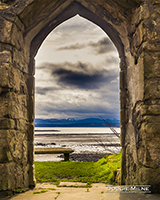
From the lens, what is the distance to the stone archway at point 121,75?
2461 mm

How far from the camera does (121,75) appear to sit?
10.7ft

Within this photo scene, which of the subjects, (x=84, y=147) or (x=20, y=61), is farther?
(x=84, y=147)

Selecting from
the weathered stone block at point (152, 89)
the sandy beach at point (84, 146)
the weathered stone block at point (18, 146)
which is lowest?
the sandy beach at point (84, 146)

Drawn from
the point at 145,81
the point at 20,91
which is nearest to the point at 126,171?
the point at 145,81

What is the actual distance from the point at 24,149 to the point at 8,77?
1.14 m

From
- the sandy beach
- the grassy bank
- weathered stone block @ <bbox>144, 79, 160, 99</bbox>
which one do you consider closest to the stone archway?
weathered stone block @ <bbox>144, 79, 160, 99</bbox>

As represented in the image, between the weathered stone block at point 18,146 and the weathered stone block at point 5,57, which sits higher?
Answer: the weathered stone block at point 5,57

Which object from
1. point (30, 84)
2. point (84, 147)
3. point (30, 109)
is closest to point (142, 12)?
point (30, 84)

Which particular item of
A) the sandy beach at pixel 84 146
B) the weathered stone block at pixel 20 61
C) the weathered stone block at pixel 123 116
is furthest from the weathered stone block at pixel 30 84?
the sandy beach at pixel 84 146

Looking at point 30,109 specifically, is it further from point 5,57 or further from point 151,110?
point 151,110

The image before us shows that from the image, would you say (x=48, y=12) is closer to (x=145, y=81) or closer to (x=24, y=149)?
(x=145, y=81)

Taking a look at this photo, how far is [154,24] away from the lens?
2.53 m

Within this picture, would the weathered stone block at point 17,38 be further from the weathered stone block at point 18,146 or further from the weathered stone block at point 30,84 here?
the weathered stone block at point 18,146

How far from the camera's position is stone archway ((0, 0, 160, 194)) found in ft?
8.07
